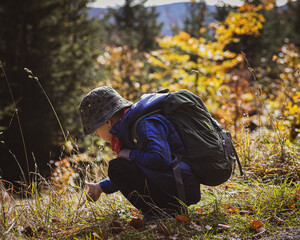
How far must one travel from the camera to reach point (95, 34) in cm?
771

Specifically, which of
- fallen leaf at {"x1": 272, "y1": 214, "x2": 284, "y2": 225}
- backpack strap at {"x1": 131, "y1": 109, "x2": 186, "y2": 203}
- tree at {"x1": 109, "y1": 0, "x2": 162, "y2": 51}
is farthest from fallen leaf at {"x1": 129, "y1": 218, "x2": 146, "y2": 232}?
tree at {"x1": 109, "y1": 0, "x2": 162, "y2": 51}

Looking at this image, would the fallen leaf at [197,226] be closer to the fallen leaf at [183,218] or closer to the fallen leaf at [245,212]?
the fallen leaf at [183,218]

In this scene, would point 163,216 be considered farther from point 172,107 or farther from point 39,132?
point 39,132

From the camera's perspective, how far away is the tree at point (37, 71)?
Result: 18.9 ft

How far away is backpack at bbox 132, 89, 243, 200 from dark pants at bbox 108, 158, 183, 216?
0.53 feet

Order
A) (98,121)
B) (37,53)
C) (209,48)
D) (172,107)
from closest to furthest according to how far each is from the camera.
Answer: (172,107), (98,121), (37,53), (209,48)

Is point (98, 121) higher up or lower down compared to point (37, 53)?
lower down

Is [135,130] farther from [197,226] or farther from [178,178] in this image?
[197,226]

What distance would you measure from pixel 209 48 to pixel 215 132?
611 cm

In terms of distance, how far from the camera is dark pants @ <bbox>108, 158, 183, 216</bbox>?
1.83 meters

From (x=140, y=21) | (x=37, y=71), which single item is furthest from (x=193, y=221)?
(x=140, y=21)

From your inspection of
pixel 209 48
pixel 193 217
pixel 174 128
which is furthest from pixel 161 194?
pixel 209 48

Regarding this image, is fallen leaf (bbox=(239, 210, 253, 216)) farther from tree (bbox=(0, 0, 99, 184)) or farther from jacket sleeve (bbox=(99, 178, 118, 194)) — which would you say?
tree (bbox=(0, 0, 99, 184))

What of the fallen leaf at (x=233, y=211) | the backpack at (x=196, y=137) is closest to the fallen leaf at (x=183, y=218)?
the backpack at (x=196, y=137)
